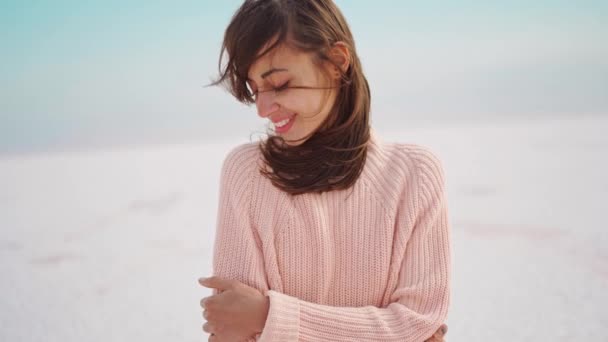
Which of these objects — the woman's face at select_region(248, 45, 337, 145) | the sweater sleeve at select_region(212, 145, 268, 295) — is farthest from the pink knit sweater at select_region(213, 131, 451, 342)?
the woman's face at select_region(248, 45, 337, 145)

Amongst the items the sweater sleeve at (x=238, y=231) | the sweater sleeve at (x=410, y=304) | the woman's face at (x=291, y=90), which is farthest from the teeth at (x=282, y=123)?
the sweater sleeve at (x=410, y=304)

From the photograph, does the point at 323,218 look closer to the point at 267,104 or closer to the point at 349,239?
the point at 349,239

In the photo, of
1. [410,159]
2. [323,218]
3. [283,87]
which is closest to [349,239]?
[323,218]

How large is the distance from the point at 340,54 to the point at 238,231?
0.33 m

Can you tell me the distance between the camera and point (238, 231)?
3.02 ft

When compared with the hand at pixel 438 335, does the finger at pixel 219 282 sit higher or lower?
higher

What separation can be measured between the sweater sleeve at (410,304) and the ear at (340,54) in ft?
0.70

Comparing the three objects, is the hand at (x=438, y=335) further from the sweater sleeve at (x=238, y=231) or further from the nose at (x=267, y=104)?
the nose at (x=267, y=104)

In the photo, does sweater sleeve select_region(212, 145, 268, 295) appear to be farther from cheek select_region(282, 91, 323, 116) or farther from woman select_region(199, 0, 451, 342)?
cheek select_region(282, 91, 323, 116)

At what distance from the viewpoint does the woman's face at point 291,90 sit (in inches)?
32.9
